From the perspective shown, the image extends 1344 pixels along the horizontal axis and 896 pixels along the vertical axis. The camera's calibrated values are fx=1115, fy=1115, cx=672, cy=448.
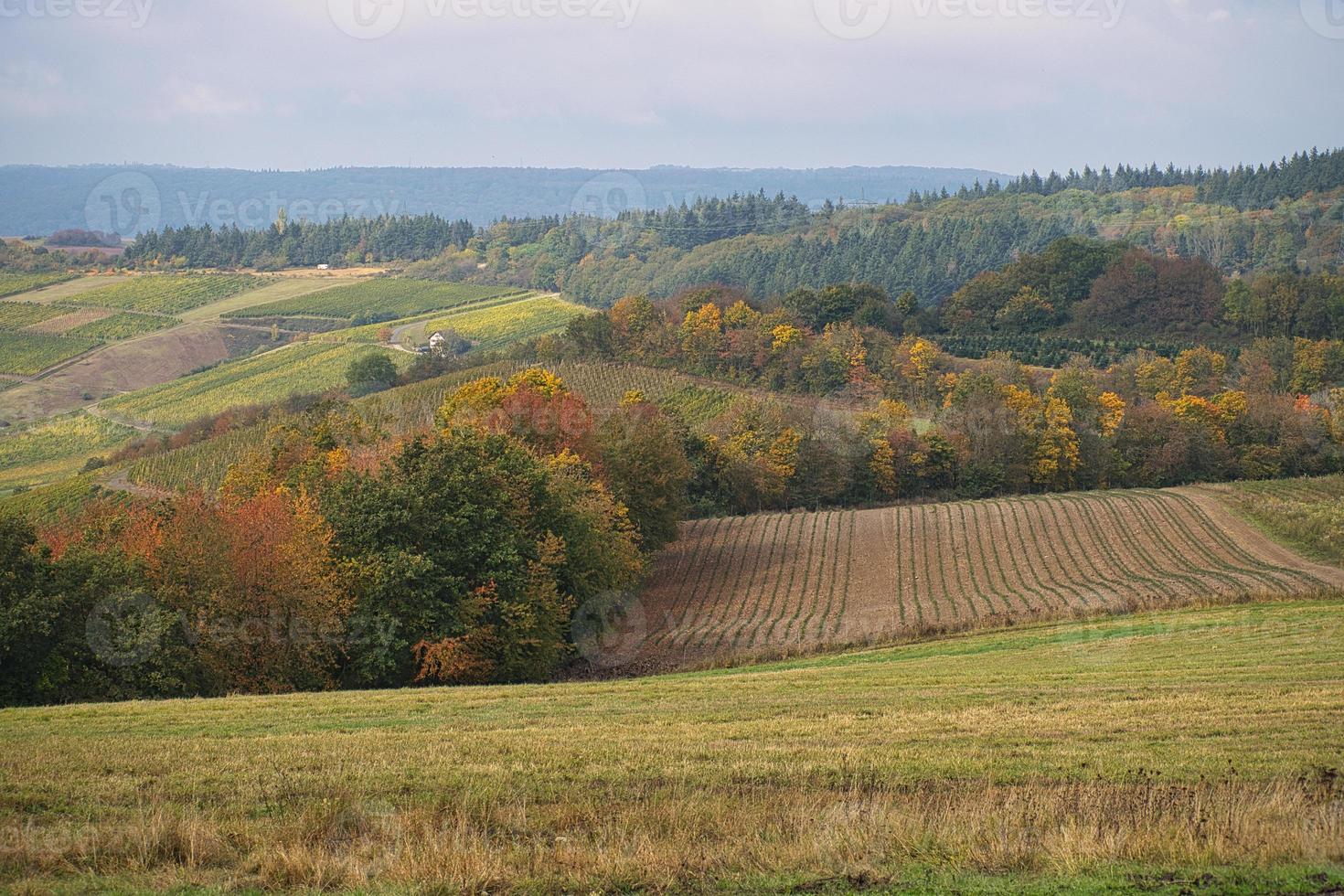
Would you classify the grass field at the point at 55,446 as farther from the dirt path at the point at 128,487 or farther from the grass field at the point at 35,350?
the grass field at the point at 35,350

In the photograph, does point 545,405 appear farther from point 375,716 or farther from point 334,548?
point 375,716

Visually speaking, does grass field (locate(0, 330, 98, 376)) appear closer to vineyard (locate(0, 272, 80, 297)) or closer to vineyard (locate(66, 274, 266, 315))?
vineyard (locate(66, 274, 266, 315))

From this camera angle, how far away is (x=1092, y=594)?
40750 mm

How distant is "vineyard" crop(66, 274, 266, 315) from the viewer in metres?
155

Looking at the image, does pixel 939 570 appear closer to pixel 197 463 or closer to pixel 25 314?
pixel 197 463

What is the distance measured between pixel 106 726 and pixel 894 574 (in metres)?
38.0

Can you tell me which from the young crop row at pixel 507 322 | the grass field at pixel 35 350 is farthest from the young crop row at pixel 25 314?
the young crop row at pixel 507 322

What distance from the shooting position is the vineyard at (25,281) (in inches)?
6181

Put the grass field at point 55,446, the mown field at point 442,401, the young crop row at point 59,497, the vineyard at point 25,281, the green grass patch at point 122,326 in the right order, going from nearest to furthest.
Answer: the young crop row at point 59,497
the mown field at point 442,401
the grass field at point 55,446
the green grass patch at point 122,326
the vineyard at point 25,281

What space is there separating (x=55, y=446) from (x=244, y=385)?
74.6ft

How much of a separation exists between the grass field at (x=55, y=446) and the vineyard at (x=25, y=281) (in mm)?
59317

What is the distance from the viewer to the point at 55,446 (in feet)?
335

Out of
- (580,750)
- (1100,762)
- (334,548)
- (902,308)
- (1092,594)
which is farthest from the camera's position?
(902,308)

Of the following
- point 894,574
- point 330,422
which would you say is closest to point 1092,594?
point 894,574
